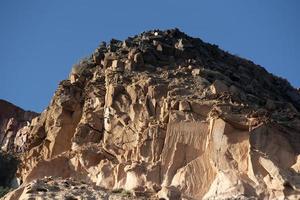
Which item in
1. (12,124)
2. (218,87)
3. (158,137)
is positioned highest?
(12,124)

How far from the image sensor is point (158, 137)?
146 ft

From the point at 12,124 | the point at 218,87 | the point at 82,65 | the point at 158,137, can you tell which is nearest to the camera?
the point at 158,137

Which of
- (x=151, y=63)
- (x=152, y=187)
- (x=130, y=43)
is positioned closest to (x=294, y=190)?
(x=152, y=187)

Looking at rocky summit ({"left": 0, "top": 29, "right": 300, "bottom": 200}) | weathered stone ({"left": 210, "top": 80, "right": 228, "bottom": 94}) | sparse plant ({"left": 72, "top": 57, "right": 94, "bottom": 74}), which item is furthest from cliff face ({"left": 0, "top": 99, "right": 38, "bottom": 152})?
weathered stone ({"left": 210, "top": 80, "right": 228, "bottom": 94})

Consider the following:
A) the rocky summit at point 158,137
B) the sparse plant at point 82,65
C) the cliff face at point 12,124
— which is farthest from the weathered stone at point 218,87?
the cliff face at point 12,124

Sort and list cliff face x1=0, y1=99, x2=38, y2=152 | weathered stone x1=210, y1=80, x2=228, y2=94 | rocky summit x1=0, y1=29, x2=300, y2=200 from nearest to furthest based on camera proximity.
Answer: rocky summit x1=0, y1=29, x2=300, y2=200, weathered stone x1=210, y1=80, x2=228, y2=94, cliff face x1=0, y1=99, x2=38, y2=152

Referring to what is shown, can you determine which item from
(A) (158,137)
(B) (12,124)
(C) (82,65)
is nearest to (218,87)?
(A) (158,137)

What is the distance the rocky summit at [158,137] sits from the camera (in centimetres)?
4175

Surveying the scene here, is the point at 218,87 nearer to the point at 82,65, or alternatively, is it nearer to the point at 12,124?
the point at 82,65

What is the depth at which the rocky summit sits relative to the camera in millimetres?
41750

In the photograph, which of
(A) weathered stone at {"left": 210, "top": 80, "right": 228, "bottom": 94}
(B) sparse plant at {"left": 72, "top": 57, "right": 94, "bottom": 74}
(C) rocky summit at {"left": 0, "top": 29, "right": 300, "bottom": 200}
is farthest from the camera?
(B) sparse plant at {"left": 72, "top": 57, "right": 94, "bottom": 74}

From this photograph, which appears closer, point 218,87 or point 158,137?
point 158,137

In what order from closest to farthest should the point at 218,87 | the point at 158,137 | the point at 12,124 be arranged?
the point at 158,137, the point at 218,87, the point at 12,124

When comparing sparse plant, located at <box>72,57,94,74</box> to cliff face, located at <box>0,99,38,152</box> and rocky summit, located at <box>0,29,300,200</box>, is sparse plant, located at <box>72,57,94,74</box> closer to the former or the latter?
rocky summit, located at <box>0,29,300,200</box>
